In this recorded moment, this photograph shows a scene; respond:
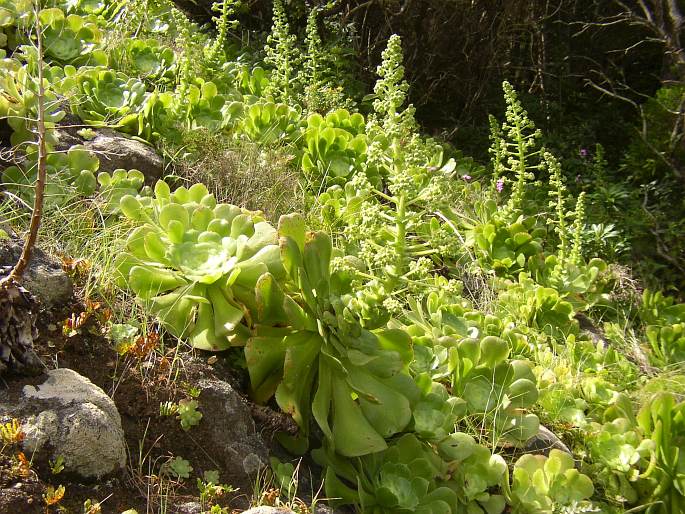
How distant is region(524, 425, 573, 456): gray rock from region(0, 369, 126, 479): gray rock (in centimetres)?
164

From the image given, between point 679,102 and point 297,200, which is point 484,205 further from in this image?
point 679,102

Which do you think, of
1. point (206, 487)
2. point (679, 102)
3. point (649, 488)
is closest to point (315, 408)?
point (206, 487)

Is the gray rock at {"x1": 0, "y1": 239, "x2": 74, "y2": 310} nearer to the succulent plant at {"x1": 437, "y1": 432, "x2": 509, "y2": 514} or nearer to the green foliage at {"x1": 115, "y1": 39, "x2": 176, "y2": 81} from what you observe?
the succulent plant at {"x1": 437, "y1": 432, "x2": 509, "y2": 514}

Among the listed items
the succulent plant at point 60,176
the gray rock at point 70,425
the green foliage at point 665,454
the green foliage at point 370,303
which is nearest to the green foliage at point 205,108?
the green foliage at point 370,303

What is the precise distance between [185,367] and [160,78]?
8.92 ft

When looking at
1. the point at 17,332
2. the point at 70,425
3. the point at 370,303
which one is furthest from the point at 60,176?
the point at 370,303

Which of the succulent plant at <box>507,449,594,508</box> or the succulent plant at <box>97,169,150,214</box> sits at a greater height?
the succulent plant at <box>97,169,150,214</box>

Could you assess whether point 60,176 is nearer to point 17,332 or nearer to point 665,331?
point 17,332

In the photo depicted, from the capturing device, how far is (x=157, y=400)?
2.19 m

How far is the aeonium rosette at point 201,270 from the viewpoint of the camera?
2406mm

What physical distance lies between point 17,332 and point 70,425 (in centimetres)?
29

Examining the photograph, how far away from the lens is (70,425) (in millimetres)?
1812

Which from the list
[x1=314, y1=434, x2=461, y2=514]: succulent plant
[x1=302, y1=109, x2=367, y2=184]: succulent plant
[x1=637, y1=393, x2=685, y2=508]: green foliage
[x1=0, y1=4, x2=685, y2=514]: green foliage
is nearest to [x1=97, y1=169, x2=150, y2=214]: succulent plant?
[x1=0, y1=4, x2=685, y2=514]: green foliage

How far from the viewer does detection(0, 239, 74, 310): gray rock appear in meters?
2.28
